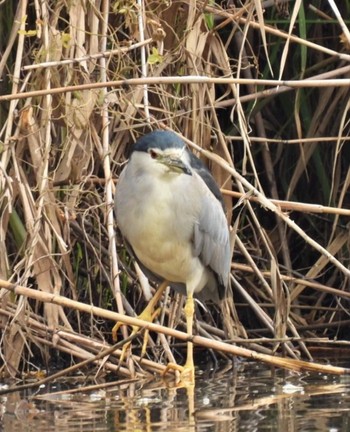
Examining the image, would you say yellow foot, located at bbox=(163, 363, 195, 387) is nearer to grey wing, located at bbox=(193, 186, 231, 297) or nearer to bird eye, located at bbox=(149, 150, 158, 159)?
grey wing, located at bbox=(193, 186, 231, 297)

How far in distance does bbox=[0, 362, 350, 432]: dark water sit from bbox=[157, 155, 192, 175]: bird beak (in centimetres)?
91

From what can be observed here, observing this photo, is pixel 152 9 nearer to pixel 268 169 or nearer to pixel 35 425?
pixel 268 169

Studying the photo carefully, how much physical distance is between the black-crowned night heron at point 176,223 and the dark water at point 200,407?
0.26 m

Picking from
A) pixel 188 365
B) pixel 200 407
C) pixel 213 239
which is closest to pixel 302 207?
pixel 213 239

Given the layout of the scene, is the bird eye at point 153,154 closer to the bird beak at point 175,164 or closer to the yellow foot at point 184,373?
the bird beak at point 175,164

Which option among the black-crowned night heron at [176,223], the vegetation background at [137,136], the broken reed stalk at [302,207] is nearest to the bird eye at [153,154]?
the black-crowned night heron at [176,223]

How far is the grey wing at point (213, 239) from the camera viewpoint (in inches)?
207

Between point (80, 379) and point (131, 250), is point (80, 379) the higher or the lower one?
the lower one

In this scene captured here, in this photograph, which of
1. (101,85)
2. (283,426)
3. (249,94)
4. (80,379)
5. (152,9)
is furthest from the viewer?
(249,94)

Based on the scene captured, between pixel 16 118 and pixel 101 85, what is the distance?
1040 mm

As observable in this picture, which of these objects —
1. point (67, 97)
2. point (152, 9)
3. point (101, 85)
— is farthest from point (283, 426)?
point (152, 9)

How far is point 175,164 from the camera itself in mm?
4820

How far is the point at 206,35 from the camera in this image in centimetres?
560

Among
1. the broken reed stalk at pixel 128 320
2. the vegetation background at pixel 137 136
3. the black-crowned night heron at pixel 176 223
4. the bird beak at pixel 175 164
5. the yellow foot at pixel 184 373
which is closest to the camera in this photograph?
the broken reed stalk at pixel 128 320
